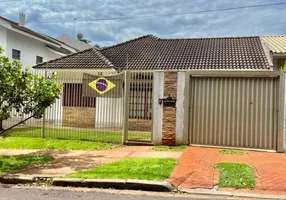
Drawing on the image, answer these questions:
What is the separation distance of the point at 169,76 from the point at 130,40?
43.3 ft

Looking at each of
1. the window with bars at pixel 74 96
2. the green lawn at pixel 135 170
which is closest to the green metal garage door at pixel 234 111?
the green lawn at pixel 135 170

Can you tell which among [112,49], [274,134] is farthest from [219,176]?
[112,49]

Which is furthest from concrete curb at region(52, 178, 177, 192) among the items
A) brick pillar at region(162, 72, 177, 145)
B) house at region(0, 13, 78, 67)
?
house at region(0, 13, 78, 67)

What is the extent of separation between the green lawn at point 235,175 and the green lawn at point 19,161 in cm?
459

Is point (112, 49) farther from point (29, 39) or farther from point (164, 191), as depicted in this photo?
point (164, 191)

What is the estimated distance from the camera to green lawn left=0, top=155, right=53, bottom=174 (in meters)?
7.50

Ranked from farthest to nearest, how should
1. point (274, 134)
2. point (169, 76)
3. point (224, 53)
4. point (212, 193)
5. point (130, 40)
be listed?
point (130, 40) < point (224, 53) < point (169, 76) < point (274, 134) < point (212, 193)

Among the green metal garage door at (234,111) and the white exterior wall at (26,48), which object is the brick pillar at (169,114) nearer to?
the green metal garage door at (234,111)

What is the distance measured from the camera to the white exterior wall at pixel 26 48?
21.7 meters

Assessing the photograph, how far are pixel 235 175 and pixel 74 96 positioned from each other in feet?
22.4

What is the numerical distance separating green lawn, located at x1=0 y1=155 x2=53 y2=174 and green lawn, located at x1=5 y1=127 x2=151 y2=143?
2.64 m

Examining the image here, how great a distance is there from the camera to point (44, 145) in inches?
410

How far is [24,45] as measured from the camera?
2336 cm

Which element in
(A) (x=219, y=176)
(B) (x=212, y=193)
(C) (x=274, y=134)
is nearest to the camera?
(B) (x=212, y=193)
